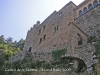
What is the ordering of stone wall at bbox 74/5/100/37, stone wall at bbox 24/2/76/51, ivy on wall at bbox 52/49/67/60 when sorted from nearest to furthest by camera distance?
1. ivy on wall at bbox 52/49/67/60
2. stone wall at bbox 74/5/100/37
3. stone wall at bbox 24/2/76/51

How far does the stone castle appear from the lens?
11605 millimetres

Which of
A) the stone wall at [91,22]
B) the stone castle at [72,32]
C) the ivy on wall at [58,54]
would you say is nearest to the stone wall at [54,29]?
the stone castle at [72,32]

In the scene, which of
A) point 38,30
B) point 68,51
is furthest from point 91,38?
point 38,30

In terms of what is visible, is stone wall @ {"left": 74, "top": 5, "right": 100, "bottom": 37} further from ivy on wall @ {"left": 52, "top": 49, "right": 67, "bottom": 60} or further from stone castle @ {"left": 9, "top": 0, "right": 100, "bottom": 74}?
ivy on wall @ {"left": 52, "top": 49, "right": 67, "bottom": 60}

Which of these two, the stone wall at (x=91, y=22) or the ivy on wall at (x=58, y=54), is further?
the stone wall at (x=91, y=22)

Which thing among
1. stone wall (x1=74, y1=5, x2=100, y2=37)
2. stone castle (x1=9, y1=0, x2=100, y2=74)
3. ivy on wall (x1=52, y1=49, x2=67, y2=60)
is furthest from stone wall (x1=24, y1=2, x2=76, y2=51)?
ivy on wall (x1=52, y1=49, x2=67, y2=60)

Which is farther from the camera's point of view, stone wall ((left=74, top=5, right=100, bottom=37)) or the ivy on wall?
stone wall ((left=74, top=5, right=100, bottom=37))

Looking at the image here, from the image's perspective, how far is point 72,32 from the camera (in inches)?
587

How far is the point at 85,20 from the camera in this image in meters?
17.6

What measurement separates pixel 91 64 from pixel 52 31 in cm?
1215

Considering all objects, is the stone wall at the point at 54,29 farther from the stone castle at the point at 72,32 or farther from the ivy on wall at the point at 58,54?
the ivy on wall at the point at 58,54

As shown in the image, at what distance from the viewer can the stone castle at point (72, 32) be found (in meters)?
11.6

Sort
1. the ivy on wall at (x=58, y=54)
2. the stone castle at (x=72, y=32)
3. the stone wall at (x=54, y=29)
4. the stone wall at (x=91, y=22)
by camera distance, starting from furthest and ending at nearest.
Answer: the stone wall at (x=54, y=29), the stone wall at (x=91, y=22), the ivy on wall at (x=58, y=54), the stone castle at (x=72, y=32)

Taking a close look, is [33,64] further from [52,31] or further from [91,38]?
[52,31]
